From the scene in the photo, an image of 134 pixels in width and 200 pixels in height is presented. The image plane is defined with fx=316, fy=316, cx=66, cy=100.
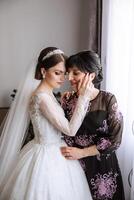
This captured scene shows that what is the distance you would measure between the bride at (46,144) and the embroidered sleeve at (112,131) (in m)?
0.14

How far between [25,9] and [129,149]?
66.6 inches

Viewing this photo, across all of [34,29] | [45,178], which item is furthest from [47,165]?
[34,29]

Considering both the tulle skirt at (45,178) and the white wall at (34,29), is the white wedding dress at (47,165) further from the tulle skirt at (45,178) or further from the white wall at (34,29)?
the white wall at (34,29)

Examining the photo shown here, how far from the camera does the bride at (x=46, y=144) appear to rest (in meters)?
1.54

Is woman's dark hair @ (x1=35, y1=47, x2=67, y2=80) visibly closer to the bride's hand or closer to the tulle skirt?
the bride's hand

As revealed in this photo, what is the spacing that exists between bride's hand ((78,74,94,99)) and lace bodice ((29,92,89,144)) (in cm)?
3

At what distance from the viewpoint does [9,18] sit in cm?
301

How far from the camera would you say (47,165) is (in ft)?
5.22

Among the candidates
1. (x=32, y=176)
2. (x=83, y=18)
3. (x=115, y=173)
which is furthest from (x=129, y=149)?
(x=83, y=18)

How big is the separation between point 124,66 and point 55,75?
1.94 feet

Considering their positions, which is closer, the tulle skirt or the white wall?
the tulle skirt

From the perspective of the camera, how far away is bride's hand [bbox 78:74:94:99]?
1547mm

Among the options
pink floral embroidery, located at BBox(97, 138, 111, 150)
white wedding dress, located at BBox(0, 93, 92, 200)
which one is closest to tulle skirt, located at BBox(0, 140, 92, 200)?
white wedding dress, located at BBox(0, 93, 92, 200)

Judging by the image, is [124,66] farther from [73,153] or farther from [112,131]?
[73,153]
